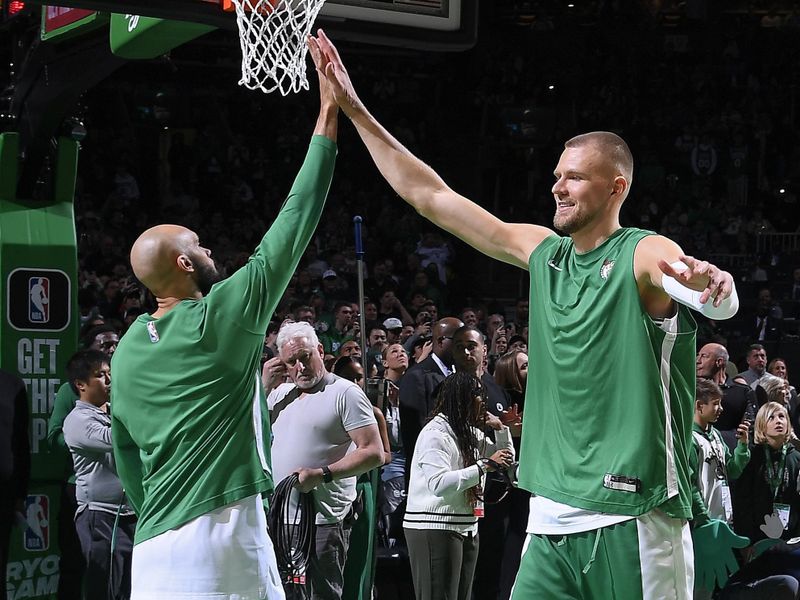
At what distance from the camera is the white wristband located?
10.9 ft

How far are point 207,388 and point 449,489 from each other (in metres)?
3.26

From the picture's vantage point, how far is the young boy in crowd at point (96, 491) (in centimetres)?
686

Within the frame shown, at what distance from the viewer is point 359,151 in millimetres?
21625

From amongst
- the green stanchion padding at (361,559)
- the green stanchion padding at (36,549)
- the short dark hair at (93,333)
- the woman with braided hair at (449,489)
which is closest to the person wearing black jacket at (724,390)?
the woman with braided hair at (449,489)

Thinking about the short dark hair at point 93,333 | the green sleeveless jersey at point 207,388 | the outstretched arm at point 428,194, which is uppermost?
the outstretched arm at point 428,194

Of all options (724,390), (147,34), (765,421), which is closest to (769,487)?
(765,421)

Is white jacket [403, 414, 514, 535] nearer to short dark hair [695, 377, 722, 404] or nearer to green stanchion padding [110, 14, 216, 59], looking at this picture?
short dark hair [695, 377, 722, 404]

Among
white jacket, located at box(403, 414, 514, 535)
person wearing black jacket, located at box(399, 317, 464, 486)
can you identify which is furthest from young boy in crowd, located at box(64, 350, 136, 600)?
person wearing black jacket, located at box(399, 317, 464, 486)

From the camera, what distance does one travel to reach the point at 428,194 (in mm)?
4574

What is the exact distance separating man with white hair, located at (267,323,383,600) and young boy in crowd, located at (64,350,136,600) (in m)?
0.95

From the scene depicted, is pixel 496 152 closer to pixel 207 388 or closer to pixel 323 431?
pixel 323 431

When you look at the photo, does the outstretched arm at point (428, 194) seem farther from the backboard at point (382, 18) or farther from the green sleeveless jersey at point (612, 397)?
the backboard at point (382, 18)

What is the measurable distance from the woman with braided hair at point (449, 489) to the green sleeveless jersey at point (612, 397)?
319cm

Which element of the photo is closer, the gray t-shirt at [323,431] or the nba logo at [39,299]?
the gray t-shirt at [323,431]
